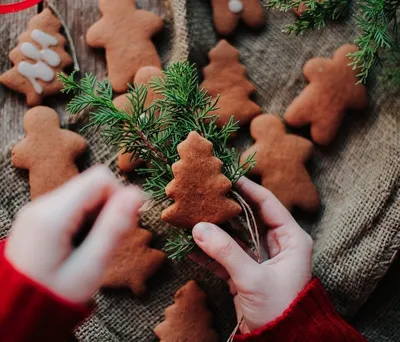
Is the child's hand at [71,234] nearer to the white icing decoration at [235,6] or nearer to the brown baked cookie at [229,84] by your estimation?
the brown baked cookie at [229,84]

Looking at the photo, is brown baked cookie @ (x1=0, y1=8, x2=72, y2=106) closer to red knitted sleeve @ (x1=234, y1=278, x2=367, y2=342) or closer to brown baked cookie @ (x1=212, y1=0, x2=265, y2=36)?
brown baked cookie @ (x1=212, y1=0, x2=265, y2=36)

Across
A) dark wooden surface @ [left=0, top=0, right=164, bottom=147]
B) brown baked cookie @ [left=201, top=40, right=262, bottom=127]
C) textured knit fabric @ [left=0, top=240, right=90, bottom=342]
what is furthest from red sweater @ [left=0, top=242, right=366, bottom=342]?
brown baked cookie @ [left=201, top=40, right=262, bottom=127]

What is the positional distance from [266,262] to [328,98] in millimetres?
418

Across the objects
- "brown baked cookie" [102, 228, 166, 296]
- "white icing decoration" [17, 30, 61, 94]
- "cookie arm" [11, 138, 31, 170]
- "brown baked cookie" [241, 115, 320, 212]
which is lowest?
"brown baked cookie" [102, 228, 166, 296]

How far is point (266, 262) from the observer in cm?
108

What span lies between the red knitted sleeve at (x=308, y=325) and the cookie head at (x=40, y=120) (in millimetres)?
601

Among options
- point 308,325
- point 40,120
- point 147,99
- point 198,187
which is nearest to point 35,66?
point 40,120

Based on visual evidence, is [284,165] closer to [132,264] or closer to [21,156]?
[132,264]

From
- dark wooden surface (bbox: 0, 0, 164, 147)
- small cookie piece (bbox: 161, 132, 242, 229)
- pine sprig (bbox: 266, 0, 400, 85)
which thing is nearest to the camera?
small cookie piece (bbox: 161, 132, 242, 229)

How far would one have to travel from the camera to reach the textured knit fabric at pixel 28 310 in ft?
2.72

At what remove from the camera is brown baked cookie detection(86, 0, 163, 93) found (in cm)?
132

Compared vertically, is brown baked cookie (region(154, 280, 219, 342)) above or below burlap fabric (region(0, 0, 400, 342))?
below

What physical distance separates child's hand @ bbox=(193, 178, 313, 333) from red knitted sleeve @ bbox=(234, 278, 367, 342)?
0.02 m

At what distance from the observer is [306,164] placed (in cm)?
132
